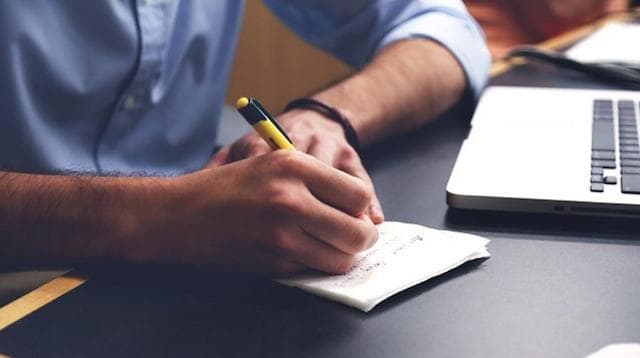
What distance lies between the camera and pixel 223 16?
3.71ft

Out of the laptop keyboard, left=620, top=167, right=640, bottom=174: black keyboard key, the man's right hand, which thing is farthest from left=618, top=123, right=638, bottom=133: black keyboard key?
the man's right hand

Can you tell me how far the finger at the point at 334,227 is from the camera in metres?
0.60

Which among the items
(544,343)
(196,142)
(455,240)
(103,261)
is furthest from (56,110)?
(544,343)

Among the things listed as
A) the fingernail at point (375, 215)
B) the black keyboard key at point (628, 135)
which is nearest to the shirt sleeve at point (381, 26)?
the black keyboard key at point (628, 135)

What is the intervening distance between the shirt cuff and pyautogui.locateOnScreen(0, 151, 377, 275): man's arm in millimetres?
453

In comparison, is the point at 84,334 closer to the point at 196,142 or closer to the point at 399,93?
the point at 399,93

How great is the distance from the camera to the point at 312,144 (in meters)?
0.80

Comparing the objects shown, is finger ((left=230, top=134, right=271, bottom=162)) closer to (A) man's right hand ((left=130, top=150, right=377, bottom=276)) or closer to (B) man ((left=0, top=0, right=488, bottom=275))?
(B) man ((left=0, top=0, right=488, bottom=275))

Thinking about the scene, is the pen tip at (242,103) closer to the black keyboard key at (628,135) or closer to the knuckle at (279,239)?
the knuckle at (279,239)

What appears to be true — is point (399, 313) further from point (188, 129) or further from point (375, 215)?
point (188, 129)

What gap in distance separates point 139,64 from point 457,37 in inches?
14.5

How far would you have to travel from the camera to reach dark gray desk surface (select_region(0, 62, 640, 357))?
1.75ft

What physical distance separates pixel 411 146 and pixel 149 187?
35 centimetres

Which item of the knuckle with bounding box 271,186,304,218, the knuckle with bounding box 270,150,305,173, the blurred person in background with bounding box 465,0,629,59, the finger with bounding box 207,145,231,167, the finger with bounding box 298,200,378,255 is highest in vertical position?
the knuckle with bounding box 270,150,305,173
